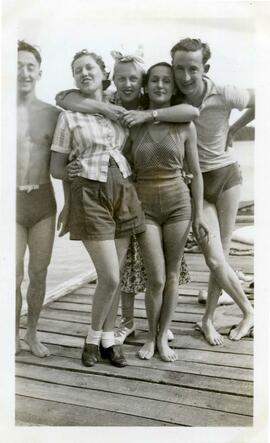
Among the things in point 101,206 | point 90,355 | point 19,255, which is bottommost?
point 90,355

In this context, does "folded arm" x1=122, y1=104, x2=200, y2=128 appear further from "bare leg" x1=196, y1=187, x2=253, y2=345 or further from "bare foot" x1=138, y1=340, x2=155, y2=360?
"bare foot" x1=138, y1=340, x2=155, y2=360

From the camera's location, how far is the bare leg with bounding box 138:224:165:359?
1.18 m

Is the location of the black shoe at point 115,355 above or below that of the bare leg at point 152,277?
below

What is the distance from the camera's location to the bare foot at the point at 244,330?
1205 millimetres

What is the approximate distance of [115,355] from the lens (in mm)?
1188

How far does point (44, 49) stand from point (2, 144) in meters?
0.22

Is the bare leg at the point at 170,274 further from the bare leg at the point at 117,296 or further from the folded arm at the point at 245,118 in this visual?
the folded arm at the point at 245,118

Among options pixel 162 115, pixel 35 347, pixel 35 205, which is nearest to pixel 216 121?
pixel 162 115

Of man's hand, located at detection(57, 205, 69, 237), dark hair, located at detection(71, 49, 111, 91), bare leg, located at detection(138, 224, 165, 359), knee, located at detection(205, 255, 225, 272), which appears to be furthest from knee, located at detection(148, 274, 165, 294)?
dark hair, located at detection(71, 49, 111, 91)

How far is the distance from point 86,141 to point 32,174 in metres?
0.14

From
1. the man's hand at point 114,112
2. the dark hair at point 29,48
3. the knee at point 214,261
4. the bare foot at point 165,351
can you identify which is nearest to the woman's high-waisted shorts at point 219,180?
the knee at point 214,261

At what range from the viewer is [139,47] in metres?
1.14

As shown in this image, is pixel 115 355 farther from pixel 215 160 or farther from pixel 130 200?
pixel 215 160
